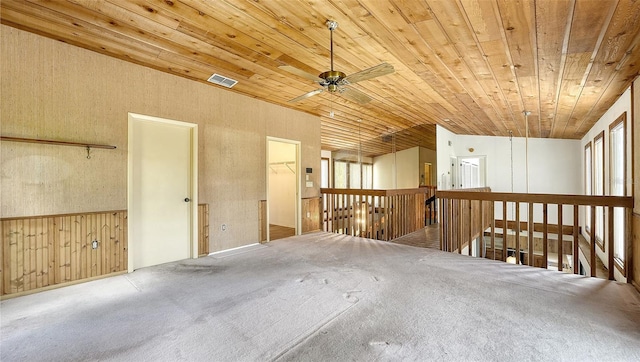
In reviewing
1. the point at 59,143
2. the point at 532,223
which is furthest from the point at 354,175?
the point at 59,143

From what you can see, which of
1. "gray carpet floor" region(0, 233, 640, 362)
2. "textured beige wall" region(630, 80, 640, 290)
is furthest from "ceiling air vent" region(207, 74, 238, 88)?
"textured beige wall" region(630, 80, 640, 290)

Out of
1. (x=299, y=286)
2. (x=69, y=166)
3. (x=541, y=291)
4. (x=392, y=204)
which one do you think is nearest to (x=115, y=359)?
(x=299, y=286)

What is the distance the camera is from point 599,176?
17.8 feet

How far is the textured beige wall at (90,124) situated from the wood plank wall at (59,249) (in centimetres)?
13

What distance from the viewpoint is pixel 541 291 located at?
110 inches

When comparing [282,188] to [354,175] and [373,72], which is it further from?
[373,72]

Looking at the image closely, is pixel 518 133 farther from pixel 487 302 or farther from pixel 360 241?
pixel 487 302

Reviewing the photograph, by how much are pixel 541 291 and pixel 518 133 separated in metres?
5.94

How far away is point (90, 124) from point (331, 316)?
11.3 feet

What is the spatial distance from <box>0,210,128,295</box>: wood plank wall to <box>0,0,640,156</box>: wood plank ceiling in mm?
1987

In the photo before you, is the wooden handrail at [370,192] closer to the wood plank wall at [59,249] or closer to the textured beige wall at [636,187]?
the textured beige wall at [636,187]

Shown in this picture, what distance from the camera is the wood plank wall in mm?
2783

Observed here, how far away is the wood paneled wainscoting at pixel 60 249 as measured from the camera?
2781 millimetres

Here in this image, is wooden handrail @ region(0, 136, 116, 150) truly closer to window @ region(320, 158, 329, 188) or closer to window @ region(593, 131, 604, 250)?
window @ region(320, 158, 329, 188)
